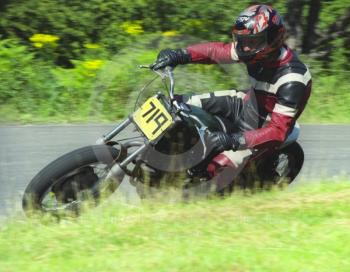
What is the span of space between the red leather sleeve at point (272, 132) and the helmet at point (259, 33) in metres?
0.49

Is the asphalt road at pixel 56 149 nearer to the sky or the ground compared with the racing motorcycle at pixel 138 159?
nearer to the ground

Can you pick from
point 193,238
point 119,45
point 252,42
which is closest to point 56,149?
point 252,42

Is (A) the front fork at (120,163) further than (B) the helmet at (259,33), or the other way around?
(B) the helmet at (259,33)

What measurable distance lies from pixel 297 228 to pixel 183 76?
301 cm

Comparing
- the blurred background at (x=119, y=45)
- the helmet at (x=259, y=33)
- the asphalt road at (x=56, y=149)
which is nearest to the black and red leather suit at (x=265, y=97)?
the helmet at (x=259, y=33)

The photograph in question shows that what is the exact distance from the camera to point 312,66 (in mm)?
11156

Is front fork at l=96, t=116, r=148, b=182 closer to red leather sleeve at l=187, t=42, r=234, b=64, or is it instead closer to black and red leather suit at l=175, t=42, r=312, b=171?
black and red leather suit at l=175, t=42, r=312, b=171

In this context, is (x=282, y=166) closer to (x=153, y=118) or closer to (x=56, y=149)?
(x=153, y=118)

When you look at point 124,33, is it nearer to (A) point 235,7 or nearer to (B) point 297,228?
(A) point 235,7

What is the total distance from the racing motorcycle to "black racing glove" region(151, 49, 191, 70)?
0.18 feet

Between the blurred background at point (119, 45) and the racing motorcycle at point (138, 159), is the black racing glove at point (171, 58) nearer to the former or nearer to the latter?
the racing motorcycle at point (138, 159)

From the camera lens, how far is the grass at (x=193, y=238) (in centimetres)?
369

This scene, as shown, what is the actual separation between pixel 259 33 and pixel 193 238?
5.47ft

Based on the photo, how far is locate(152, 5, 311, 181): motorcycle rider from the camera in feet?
15.9
